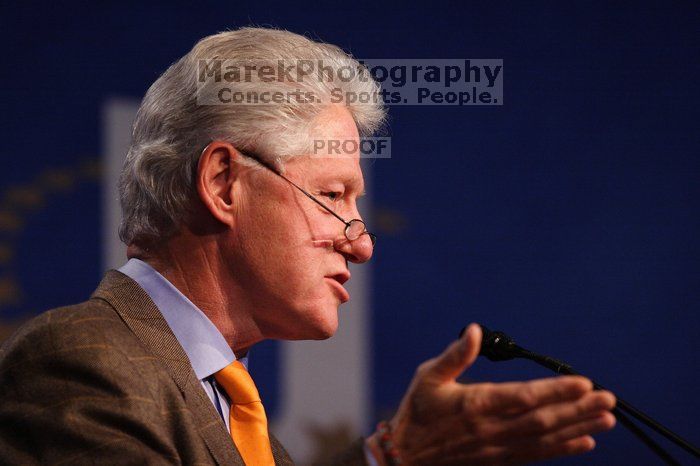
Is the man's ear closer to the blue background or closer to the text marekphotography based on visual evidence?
the text marekphotography

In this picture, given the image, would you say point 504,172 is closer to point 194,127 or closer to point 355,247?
point 355,247

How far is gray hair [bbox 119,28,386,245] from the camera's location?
155cm

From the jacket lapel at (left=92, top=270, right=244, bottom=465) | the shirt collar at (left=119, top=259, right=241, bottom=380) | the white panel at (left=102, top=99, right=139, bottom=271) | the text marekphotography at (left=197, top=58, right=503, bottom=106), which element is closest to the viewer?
the jacket lapel at (left=92, top=270, right=244, bottom=465)

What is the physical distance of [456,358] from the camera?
1054 millimetres

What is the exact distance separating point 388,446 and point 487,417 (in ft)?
0.49

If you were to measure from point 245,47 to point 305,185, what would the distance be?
11.9 inches

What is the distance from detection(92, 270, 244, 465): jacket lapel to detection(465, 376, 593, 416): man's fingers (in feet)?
1.48

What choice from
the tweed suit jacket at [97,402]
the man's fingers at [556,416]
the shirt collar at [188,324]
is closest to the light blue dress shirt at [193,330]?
the shirt collar at [188,324]

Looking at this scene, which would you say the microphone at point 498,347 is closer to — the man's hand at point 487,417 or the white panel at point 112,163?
the man's hand at point 487,417

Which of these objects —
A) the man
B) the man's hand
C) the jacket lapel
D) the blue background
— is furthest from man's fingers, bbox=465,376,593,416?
the blue background

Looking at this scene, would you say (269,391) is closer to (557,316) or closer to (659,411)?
(557,316)

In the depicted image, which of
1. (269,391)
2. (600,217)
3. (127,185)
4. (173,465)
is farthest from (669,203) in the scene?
(173,465)

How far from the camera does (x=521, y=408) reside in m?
1.04

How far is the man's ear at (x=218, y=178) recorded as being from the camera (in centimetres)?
153
